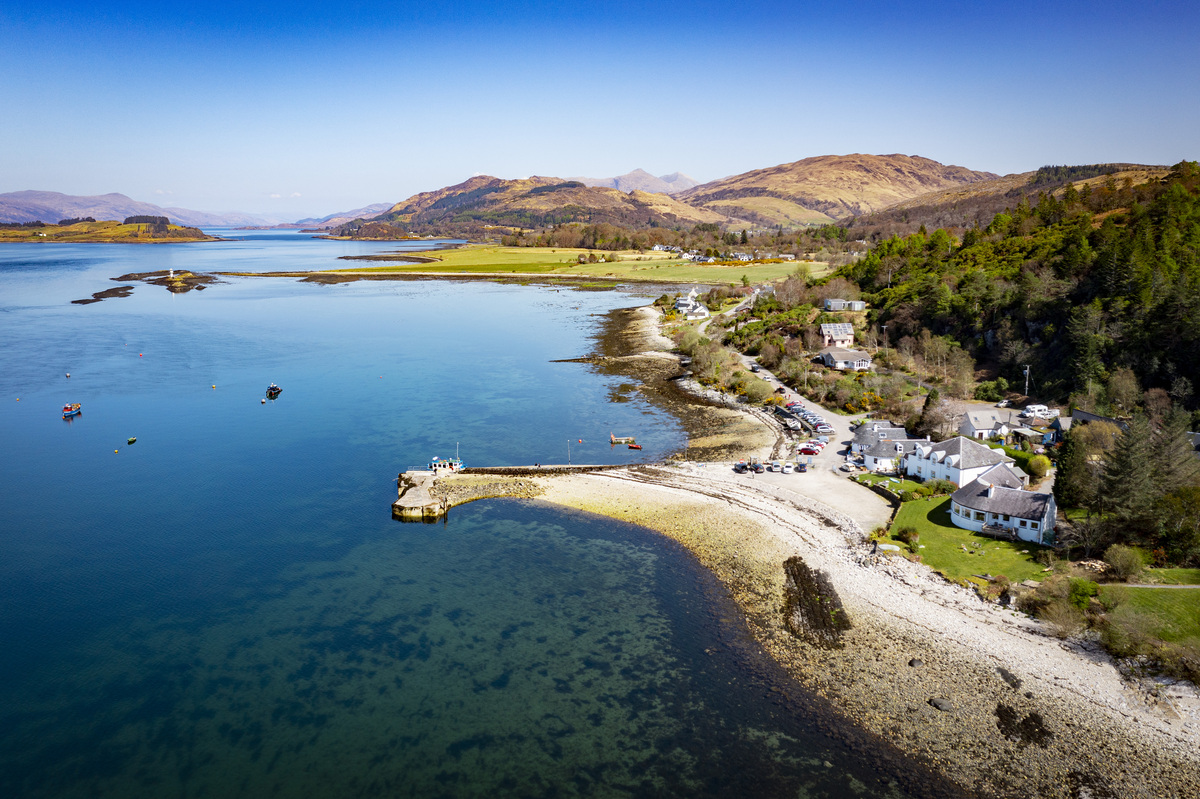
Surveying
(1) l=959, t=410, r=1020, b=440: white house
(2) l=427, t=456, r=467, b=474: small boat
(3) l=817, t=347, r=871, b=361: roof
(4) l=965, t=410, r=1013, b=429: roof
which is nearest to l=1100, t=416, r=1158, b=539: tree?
(1) l=959, t=410, r=1020, b=440: white house

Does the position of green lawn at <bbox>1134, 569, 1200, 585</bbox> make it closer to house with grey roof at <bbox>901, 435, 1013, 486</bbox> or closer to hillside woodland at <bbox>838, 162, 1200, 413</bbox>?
house with grey roof at <bbox>901, 435, 1013, 486</bbox>

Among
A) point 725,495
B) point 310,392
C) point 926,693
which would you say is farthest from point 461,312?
point 926,693

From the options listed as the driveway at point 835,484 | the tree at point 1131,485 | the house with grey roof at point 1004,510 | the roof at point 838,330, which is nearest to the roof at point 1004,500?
the house with grey roof at point 1004,510

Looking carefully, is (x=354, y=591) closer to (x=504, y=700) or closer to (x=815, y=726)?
(x=504, y=700)

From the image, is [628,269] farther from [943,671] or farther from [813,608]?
[943,671]

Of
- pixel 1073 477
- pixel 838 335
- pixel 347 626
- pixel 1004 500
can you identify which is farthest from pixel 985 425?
pixel 347 626

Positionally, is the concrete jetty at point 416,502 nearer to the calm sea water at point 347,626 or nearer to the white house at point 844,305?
the calm sea water at point 347,626
